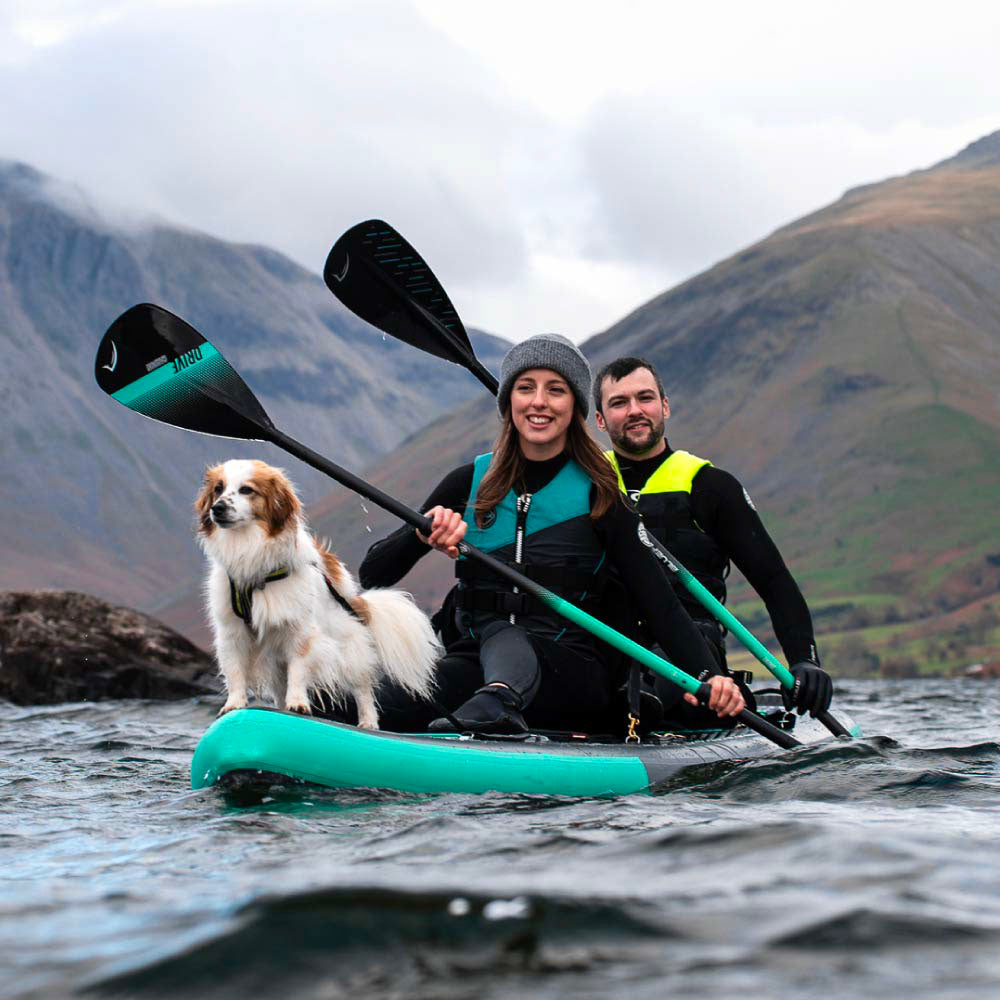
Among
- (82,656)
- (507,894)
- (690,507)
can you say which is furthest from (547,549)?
(82,656)

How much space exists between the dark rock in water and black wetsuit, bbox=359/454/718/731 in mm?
9150

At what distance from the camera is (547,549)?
652 centimetres

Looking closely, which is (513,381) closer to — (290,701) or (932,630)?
(290,701)

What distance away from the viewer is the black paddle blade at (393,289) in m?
8.91

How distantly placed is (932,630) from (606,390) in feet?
385

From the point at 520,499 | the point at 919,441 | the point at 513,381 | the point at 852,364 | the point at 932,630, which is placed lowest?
the point at 932,630

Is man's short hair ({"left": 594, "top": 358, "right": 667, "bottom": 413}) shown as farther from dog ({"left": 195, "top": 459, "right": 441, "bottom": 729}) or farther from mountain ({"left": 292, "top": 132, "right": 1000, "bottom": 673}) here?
mountain ({"left": 292, "top": 132, "right": 1000, "bottom": 673})

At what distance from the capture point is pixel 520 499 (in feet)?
21.6

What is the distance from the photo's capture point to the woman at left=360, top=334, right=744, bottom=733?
641 cm

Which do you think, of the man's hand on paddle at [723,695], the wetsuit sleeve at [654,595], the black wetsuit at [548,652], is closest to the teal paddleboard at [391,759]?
the black wetsuit at [548,652]

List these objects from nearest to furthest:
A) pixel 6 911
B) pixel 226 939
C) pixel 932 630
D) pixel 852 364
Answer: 1. pixel 226 939
2. pixel 6 911
3. pixel 932 630
4. pixel 852 364

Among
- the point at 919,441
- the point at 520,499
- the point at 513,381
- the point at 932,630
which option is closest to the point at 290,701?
the point at 520,499

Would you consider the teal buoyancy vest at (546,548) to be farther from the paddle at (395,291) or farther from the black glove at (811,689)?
the paddle at (395,291)

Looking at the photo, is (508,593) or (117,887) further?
(508,593)
